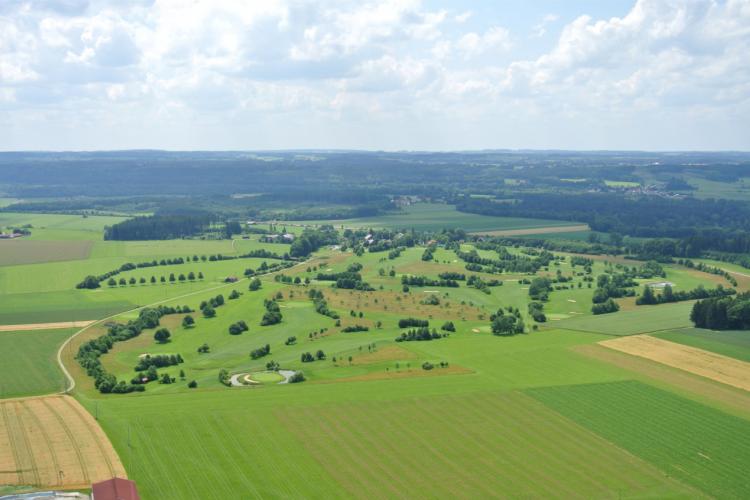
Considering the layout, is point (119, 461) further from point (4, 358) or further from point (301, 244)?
point (301, 244)

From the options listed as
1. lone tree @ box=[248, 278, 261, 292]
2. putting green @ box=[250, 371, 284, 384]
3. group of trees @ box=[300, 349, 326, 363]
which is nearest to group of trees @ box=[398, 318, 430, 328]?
group of trees @ box=[300, 349, 326, 363]

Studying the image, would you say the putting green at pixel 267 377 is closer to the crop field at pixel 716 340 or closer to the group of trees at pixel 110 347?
the group of trees at pixel 110 347

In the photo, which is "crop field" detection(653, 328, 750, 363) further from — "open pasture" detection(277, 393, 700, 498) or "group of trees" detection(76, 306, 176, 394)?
"group of trees" detection(76, 306, 176, 394)

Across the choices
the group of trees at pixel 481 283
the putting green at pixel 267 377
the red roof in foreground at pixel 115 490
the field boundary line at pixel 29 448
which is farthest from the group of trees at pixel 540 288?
the red roof in foreground at pixel 115 490

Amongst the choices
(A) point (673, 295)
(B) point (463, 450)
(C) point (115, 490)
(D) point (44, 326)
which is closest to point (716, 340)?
(A) point (673, 295)

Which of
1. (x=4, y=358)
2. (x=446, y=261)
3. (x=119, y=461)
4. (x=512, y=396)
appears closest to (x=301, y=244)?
(x=446, y=261)
